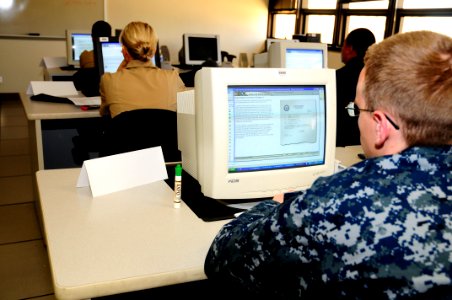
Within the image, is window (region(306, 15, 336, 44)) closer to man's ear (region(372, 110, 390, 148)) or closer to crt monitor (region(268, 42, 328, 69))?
crt monitor (region(268, 42, 328, 69))

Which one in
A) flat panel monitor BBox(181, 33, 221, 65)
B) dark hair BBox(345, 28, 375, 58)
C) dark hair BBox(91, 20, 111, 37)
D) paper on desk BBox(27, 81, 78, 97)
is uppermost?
dark hair BBox(91, 20, 111, 37)

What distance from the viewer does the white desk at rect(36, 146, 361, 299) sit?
3.32ft

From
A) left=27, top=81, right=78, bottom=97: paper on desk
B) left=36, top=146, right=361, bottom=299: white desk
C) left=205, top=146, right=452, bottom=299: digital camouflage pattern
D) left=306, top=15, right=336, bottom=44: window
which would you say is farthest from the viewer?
left=306, top=15, right=336, bottom=44: window

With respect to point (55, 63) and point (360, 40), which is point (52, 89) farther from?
point (360, 40)

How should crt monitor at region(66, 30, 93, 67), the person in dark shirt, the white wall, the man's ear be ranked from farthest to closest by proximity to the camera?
the white wall, crt monitor at region(66, 30, 93, 67), the person in dark shirt, the man's ear

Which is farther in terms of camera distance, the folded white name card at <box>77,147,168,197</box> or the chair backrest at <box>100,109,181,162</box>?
the chair backrest at <box>100,109,181,162</box>

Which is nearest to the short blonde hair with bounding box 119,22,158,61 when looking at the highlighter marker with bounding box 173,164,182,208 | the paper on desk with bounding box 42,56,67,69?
the highlighter marker with bounding box 173,164,182,208

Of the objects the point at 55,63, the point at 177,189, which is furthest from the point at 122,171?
the point at 55,63

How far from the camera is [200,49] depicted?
5949mm

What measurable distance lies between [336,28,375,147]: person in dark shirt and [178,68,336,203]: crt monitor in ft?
1.94

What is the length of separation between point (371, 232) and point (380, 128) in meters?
0.22

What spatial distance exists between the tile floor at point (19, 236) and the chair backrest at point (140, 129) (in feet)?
2.52

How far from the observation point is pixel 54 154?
3377mm

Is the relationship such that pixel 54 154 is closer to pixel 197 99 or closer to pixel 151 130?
pixel 151 130
